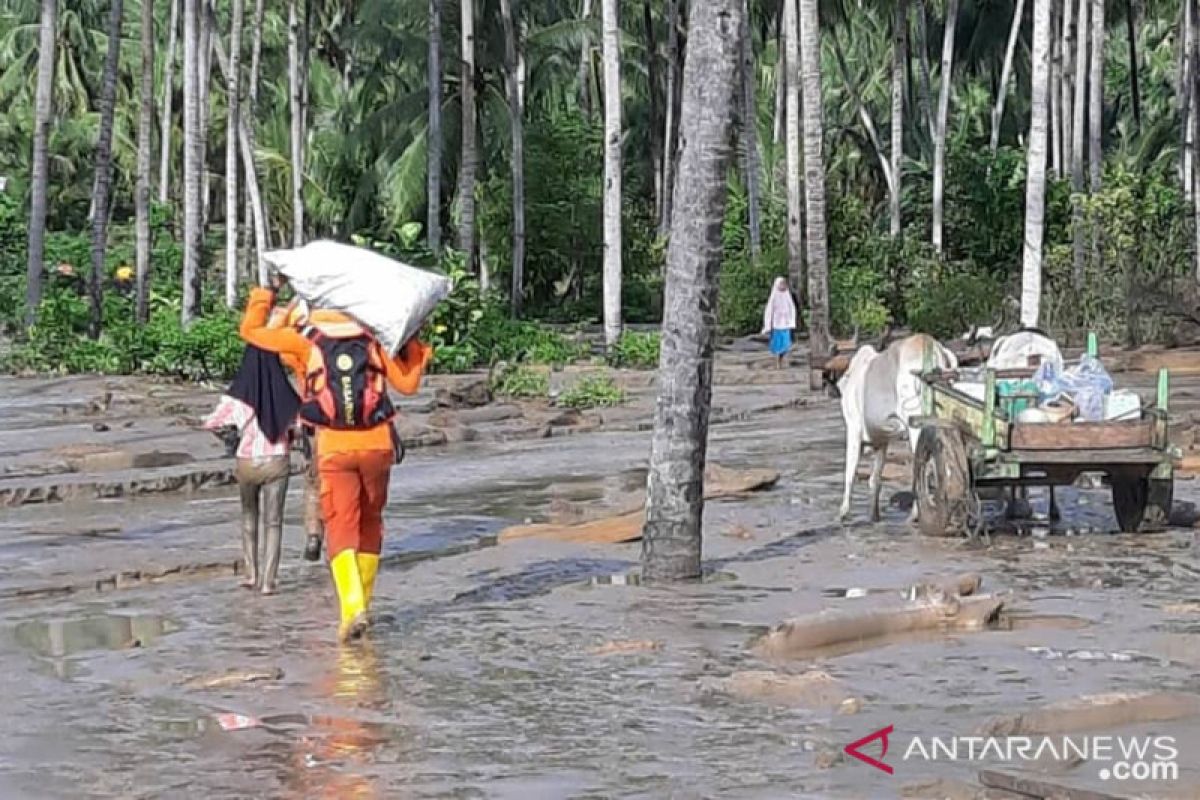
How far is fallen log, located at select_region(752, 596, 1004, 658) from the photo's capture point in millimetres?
9742

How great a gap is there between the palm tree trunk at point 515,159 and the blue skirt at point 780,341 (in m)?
11.9

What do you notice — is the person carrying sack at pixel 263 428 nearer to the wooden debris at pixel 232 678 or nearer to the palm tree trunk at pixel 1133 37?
the wooden debris at pixel 232 678

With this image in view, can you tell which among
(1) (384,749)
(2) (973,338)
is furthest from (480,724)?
(2) (973,338)

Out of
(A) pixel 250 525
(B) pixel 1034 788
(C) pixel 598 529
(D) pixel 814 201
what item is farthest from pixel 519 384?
(B) pixel 1034 788

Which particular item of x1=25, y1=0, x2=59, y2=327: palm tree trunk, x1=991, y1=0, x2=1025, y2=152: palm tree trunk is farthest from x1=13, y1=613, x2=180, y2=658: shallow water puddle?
x1=991, y1=0, x2=1025, y2=152: palm tree trunk

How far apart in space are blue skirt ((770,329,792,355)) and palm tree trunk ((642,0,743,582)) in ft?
71.6

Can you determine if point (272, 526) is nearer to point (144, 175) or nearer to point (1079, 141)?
point (144, 175)

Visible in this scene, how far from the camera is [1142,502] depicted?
13.8 m

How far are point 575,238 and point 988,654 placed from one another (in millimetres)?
39880

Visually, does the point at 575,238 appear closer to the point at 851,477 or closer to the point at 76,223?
the point at 76,223

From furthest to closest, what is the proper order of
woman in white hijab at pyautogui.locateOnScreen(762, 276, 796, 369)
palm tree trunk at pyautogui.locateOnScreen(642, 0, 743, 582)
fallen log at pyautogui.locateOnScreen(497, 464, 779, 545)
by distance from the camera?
woman in white hijab at pyautogui.locateOnScreen(762, 276, 796, 369), fallen log at pyautogui.locateOnScreen(497, 464, 779, 545), palm tree trunk at pyautogui.locateOnScreen(642, 0, 743, 582)

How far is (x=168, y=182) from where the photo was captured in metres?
63.3

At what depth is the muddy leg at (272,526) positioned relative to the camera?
11977 mm

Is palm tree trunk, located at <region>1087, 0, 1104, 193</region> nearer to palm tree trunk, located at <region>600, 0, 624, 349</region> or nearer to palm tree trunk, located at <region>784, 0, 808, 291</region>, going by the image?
palm tree trunk, located at <region>784, 0, 808, 291</region>
